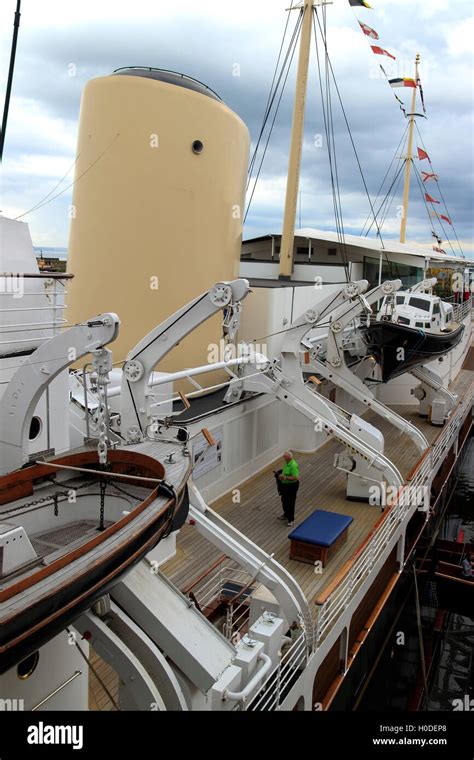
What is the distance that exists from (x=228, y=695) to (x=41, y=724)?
132cm

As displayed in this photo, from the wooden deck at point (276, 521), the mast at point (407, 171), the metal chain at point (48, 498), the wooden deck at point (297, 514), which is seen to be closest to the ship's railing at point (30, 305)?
the metal chain at point (48, 498)

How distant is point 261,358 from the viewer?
35.5ft

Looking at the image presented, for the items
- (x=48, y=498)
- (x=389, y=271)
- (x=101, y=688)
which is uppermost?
(x=389, y=271)

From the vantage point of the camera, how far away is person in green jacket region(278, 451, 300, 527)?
958 cm

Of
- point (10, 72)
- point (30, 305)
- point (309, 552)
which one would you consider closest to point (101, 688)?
point (309, 552)

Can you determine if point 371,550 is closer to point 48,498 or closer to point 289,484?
point 289,484

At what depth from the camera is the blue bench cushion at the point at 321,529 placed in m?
8.64

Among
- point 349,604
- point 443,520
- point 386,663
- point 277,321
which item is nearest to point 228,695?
point 349,604

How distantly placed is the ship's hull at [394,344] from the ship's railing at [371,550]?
2.13 meters

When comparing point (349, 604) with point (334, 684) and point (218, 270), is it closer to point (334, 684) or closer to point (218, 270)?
point (334, 684)

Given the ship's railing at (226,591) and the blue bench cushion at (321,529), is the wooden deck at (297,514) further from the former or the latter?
the blue bench cushion at (321,529)

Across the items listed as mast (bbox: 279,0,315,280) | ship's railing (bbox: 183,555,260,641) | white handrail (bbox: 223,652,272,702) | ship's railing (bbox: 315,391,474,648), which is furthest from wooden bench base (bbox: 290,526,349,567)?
mast (bbox: 279,0,315,280)

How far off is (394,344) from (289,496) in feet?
21.2

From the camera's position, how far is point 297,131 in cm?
1505
